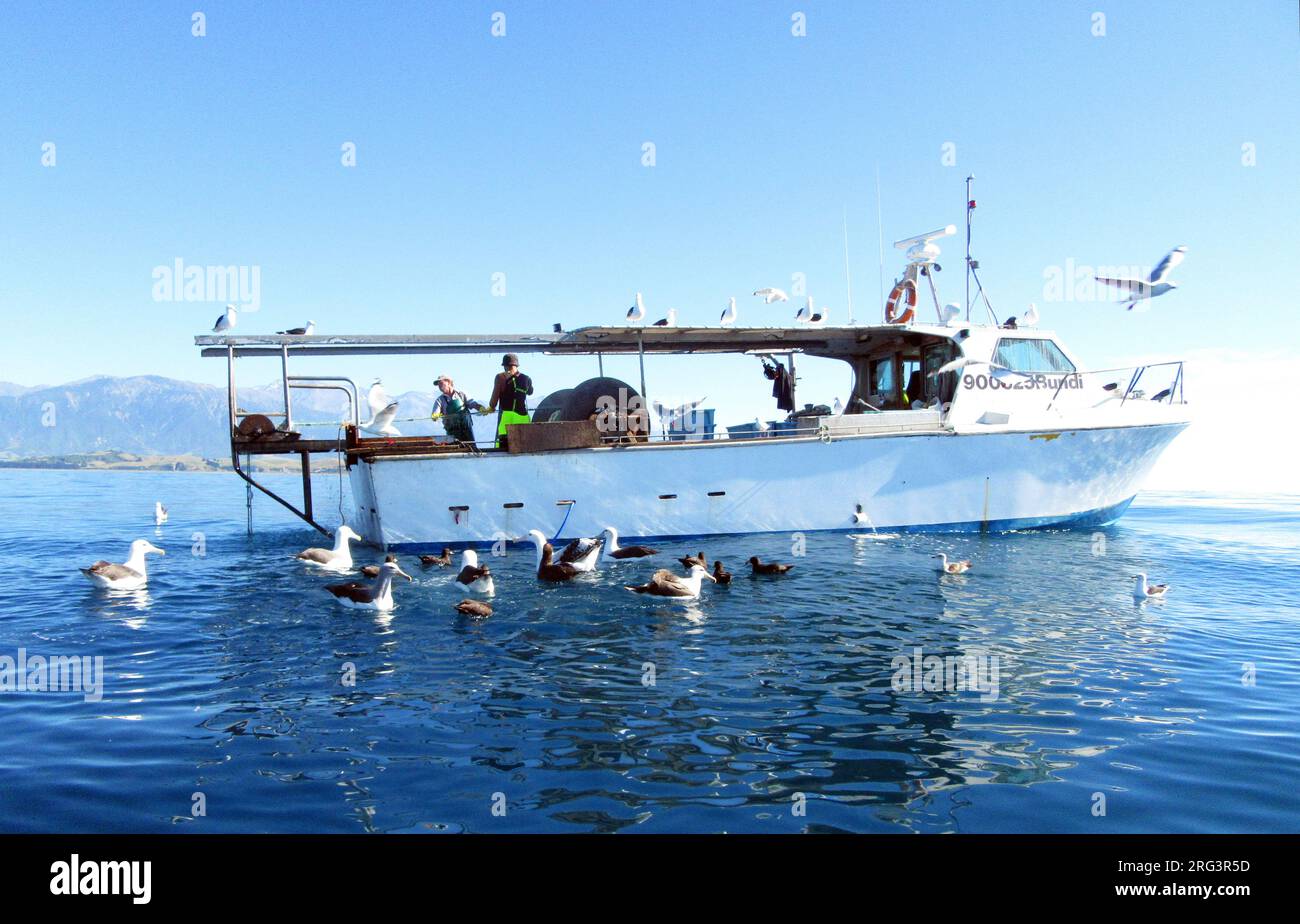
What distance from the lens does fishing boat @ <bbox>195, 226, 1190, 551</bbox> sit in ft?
50.9

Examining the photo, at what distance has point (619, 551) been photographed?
13.9m

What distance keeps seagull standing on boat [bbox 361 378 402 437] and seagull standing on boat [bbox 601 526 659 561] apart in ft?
16.4

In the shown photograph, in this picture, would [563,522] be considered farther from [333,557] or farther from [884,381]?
[884,381]

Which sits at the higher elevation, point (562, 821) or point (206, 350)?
point (206, 350)

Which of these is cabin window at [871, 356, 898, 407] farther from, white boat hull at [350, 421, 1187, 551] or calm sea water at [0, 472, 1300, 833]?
calm sea water at [0, 472, 1300, 833]

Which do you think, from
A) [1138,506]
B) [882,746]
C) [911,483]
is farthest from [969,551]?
[1138,506]

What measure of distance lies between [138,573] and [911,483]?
14539 mm

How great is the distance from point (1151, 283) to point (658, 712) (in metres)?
14.6

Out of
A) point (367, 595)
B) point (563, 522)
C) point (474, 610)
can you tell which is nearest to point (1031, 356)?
point (563, 522)

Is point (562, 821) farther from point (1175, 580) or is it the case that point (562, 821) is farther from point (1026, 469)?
point (1026, 469)

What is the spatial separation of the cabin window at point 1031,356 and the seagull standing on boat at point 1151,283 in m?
2.69

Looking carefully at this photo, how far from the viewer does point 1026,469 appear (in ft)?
56.7

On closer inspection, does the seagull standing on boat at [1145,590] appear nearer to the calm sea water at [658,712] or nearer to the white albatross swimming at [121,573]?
the calm sea water at [658,712]

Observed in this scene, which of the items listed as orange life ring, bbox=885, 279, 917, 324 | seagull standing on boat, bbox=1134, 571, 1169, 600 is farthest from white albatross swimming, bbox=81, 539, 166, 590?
orange life ring, bbox=885, 279, 917, 324
